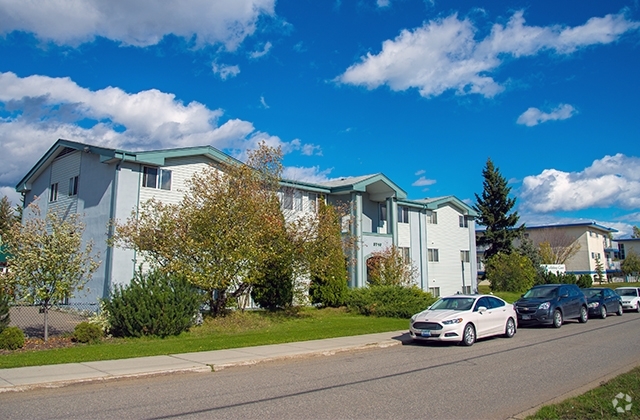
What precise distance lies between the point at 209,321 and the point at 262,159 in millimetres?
7503

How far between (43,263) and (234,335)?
600 cm

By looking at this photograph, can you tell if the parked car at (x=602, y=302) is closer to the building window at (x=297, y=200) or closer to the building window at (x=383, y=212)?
the building window at (x=383, y=212)

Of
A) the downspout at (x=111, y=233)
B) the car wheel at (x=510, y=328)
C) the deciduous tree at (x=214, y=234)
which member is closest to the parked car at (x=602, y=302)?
the car wheel at (x=510, y=328)

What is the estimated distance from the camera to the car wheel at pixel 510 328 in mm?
16672

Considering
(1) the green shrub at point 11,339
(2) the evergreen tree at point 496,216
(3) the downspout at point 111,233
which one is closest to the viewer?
(1) the green shrub at point 11,339

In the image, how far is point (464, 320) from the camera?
14.8 m

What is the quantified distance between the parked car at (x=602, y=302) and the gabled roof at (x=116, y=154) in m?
17.8

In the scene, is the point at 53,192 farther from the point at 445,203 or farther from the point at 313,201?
the point at 445,203

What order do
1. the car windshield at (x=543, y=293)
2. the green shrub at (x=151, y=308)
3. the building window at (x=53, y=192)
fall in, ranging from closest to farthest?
the green shrub at (x=151, y=308) < the car windshield at (x=543, y=293) < the building window at (x=53, y=192)

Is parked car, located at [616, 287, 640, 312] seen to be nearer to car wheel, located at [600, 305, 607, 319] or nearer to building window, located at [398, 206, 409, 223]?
car wheel, located at [600, 305, 607, 319]

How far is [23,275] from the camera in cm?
1434

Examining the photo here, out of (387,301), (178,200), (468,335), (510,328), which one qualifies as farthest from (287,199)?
(468,335)

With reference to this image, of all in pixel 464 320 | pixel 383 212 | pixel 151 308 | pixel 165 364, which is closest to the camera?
pixel 165 364

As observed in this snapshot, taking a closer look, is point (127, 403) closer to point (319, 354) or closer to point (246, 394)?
point (246, 394)
